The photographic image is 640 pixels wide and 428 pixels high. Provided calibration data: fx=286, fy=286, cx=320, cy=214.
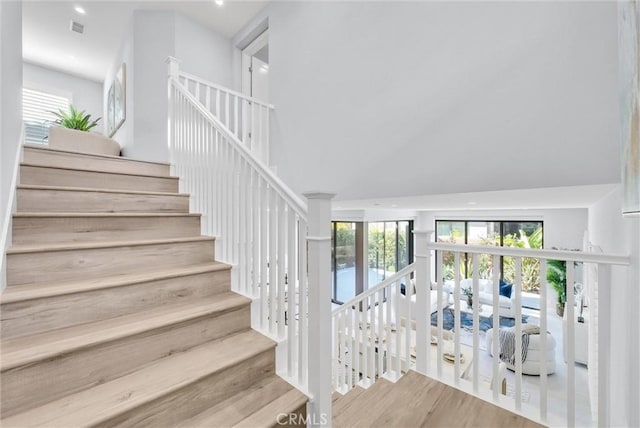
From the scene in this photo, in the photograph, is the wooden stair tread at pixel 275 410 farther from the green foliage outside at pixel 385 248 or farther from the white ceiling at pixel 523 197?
the green foliage outside at pixel 385 248

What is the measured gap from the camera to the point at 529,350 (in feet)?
13.5

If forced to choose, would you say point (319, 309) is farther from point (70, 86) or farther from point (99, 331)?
point (70, 86)

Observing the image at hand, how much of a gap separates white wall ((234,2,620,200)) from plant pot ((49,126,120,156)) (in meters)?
2.54

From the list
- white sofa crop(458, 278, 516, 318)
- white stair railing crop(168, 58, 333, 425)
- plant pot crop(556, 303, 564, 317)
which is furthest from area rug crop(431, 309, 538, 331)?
white stair railing crop(168, 58, 333, 425)

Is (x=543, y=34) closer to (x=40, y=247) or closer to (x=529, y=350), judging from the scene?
(x=40, y=247)

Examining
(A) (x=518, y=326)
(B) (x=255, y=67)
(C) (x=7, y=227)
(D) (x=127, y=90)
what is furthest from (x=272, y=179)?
(D) (x=127, y=90)

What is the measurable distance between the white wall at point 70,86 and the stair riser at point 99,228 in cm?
490

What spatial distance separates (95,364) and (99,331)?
14cm

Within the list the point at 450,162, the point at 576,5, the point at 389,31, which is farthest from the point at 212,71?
the point at 576,5

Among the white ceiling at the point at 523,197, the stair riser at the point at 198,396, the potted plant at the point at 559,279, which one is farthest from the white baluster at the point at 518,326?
the potted plant at the point at 559,279

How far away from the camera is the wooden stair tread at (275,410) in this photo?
3.78 feet

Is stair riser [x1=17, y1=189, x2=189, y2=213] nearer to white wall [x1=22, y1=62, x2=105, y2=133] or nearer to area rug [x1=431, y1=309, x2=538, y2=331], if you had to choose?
white wall [x1=22, y1=62, x2=105, y2=133]

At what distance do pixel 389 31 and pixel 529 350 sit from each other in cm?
460

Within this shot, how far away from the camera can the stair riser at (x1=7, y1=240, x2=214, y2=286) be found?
1.37m
